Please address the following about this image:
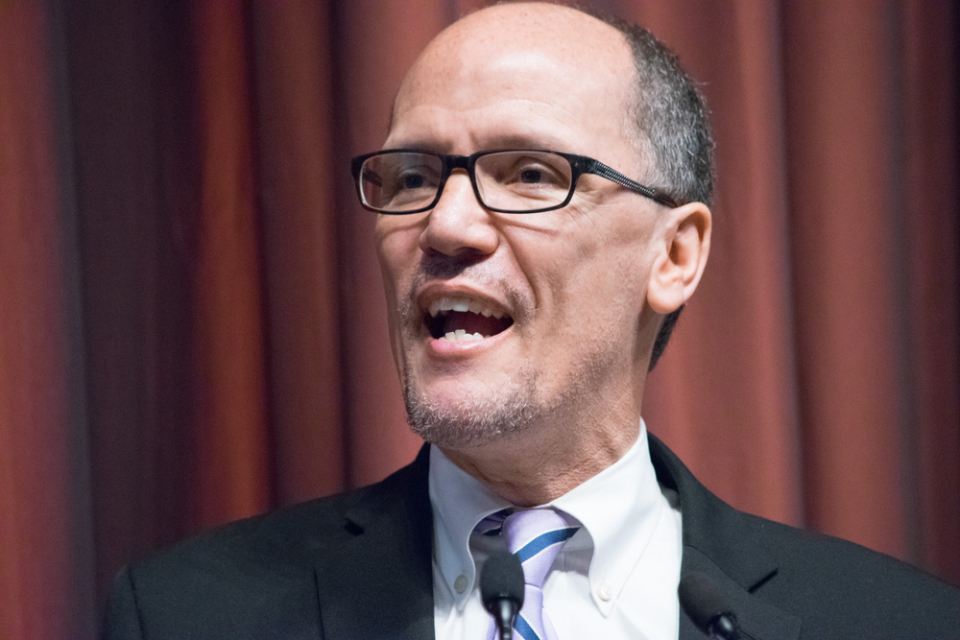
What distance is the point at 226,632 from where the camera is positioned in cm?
122

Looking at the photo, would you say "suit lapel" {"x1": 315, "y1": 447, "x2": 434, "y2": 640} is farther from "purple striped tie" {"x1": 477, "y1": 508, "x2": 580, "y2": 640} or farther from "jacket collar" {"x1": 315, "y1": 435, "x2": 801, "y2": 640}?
"purple striped tie" {"x1": 477, "y1": 508, "x2": 580, "y2": 640}

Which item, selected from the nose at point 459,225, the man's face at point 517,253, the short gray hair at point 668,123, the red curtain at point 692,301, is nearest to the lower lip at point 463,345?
the man's face at point 517,253

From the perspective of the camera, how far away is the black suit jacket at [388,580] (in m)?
1.21

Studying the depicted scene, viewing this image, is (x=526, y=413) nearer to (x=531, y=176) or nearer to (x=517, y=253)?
(x=517, y=253)

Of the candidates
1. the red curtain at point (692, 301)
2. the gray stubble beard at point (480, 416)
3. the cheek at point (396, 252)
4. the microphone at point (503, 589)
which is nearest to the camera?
the microphone at point (503, 589)

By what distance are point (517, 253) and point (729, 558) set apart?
24.9 inches

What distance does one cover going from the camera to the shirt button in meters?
1.24

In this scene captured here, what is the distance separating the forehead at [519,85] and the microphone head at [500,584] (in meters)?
0.64

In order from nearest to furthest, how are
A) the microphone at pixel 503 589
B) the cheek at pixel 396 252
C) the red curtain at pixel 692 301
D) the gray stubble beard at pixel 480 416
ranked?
the microphone at pixel 503 589 → the gray stubble beard at pixel 480 416 → the cheek at pixel 396 252 → the red curtain at pixel 692 301

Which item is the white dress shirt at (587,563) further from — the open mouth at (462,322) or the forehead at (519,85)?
the forehead at (519,85)

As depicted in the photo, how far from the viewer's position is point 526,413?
119 cm

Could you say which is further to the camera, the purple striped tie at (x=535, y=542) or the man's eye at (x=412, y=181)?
the man's eye at (x=412, y=181)

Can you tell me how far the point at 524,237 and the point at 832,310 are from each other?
919mm

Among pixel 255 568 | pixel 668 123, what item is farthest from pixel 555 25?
pixel 255 568
